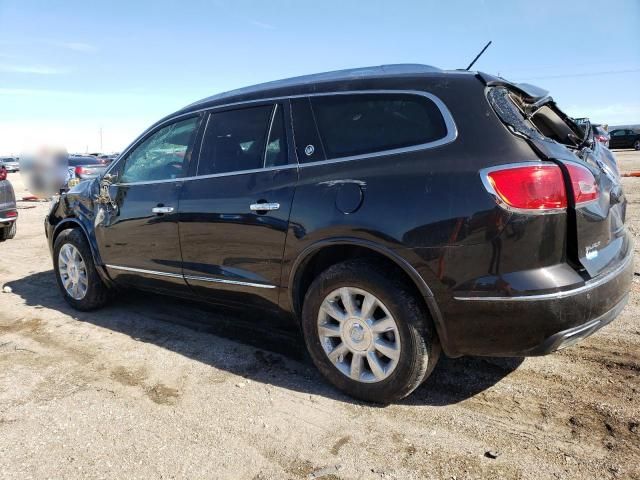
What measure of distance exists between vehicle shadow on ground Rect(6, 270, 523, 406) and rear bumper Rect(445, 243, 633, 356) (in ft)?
1.92

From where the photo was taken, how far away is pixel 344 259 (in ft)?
10.3

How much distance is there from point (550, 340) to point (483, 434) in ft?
2.00

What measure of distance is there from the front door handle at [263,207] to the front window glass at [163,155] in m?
0.92

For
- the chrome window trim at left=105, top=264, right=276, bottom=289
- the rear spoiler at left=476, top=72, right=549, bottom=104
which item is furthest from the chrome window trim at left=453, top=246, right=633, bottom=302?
the chrome window trim at left=105, top=264, right=276, bottom=289

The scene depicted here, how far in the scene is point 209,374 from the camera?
3568mm

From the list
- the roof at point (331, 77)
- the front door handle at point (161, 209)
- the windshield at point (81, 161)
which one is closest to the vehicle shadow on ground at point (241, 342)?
the front door handle at point (161, 209)

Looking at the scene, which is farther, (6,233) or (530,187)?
(6,233)

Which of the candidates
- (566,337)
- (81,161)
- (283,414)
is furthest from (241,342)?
(81,161)

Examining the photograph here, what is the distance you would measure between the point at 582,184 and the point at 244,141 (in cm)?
217

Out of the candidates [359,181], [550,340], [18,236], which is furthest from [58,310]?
[18,236]

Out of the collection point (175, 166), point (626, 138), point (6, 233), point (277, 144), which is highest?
point (626, 138)

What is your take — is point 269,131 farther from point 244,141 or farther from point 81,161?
point 81,161

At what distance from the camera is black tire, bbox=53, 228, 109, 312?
489 cm

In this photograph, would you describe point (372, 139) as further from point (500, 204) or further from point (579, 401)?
point (579, 401)
